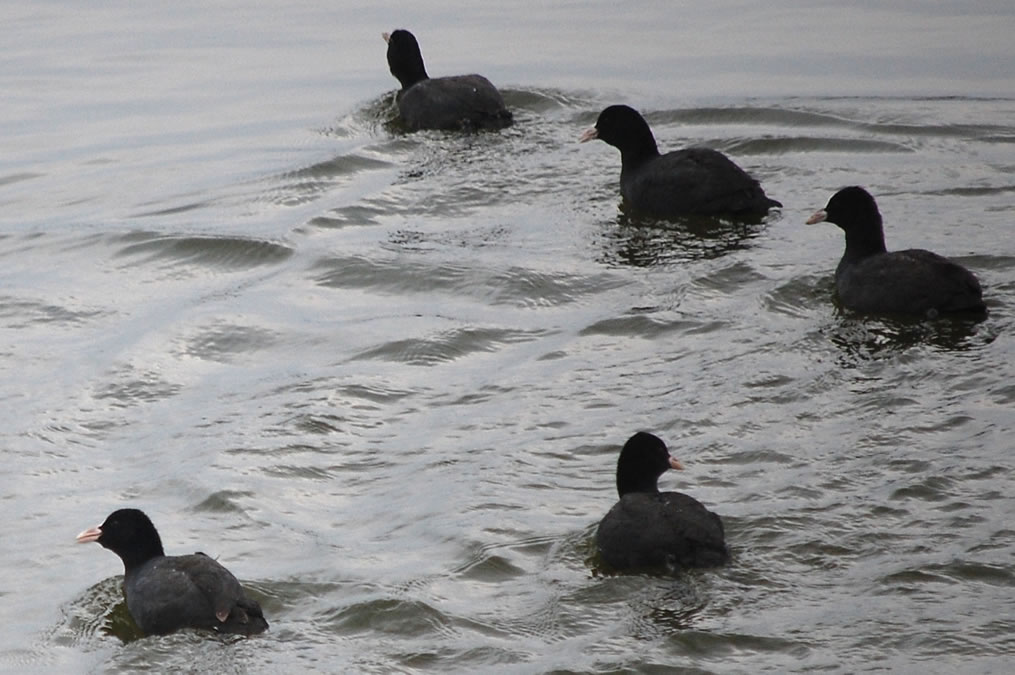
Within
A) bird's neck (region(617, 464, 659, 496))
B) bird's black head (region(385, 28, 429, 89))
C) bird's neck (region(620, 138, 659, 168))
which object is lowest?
bird's neck (region(617, 464, 659, 496))

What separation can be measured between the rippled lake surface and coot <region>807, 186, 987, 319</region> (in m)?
0.19

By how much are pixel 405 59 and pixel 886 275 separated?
7208 mm

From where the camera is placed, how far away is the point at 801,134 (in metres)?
16.1

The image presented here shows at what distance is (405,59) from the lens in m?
17.8

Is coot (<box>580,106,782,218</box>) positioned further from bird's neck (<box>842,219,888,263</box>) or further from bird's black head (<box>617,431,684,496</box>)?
bird's black head (<box>617,431,684,496</box>)

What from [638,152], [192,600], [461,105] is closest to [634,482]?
[192,600]

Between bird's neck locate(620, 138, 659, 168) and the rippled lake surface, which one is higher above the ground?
bird's neck locate(620, 138, 659, 168)

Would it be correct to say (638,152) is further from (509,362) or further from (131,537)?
(131,537)

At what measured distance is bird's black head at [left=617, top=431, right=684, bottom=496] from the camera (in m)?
9.30

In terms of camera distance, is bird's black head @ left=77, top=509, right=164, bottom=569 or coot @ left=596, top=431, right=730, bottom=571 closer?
coot @ left=596, top=431, right=730, bottom=571

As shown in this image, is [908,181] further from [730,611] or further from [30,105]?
[30,105]

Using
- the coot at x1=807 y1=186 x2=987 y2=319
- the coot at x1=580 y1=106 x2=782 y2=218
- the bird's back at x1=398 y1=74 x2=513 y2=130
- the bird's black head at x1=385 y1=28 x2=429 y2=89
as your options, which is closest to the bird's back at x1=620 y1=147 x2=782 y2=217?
the coot at x1=580 y1=106 x2=782 y2=218

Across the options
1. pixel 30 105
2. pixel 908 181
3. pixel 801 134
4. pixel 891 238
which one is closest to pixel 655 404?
pixel 891 238

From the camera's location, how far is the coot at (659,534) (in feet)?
28.5
